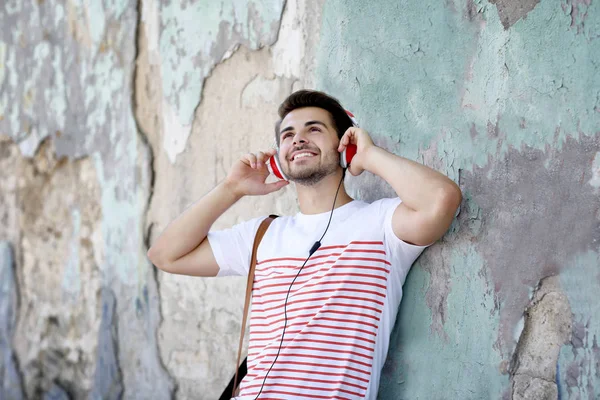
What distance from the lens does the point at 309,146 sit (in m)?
2.43

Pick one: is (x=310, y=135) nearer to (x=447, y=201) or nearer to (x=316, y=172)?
(x=316, y=172)

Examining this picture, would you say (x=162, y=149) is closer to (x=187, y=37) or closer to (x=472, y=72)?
(x=187, y=37)

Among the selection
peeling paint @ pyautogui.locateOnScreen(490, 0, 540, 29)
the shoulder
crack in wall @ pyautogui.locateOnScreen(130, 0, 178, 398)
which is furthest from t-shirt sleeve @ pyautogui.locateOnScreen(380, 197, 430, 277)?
crack in wall @ pyautogui.locateOnScreen(130, 0, 178, 398)

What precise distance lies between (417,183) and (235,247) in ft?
2.75

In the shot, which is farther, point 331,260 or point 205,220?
point 205,220

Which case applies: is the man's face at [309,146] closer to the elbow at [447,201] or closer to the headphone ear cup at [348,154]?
the headphone ear cup at [348,154]

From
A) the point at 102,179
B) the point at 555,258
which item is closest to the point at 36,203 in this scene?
the point at 102,179

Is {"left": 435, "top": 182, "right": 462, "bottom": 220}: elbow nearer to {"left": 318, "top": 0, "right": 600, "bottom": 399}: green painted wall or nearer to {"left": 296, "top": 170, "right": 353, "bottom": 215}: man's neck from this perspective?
{"left": 318, "top": 0, "right": 600, "bottom": 399}: green painted wall

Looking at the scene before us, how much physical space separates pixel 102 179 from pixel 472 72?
247 centimetres

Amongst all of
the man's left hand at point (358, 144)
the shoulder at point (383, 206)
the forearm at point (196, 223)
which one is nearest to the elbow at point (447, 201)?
the shoulder at point (383, 206)

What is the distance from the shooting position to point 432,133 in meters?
2.29

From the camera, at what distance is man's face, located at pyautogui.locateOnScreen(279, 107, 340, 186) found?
2.41 metres

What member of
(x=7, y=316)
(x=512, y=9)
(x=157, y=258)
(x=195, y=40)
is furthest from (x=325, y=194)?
(x=7, y=316)

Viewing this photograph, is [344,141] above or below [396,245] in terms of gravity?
above
